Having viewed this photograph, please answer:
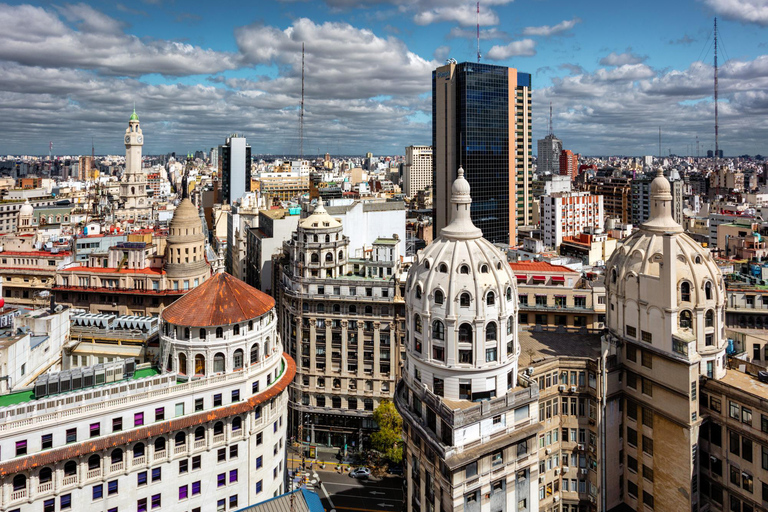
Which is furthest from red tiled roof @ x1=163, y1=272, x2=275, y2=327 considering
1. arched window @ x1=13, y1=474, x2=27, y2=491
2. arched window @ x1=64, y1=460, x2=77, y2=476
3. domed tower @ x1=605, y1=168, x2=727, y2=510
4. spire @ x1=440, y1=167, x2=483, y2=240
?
domed tower @ x1=605, y1=168, x2=727, y2=510

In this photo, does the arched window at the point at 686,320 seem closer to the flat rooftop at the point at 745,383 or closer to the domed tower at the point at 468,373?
the flat rooftop at the point at 745,383

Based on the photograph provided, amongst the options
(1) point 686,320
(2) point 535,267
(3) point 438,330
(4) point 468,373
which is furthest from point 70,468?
(2) point 535,267

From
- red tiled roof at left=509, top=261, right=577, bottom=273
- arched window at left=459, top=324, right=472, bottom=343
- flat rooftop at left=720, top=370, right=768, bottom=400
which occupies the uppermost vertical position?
red tiled roof at left=509, top=261, right=577, bottom=273

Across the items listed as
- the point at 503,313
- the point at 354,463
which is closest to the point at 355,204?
the point at 354,463

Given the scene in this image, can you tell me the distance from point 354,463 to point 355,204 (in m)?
58.9

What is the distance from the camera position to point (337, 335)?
9300 cm

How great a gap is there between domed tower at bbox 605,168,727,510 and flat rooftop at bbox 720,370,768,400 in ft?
3.80

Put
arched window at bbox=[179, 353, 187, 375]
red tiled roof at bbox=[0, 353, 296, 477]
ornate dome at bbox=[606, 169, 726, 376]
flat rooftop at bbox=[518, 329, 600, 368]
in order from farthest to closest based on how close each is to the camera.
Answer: flat rooftop at bbox=[518, 329, 600, 368], arched window at bbox=[179, 353, 187, 375], ornate dome at bbox=[606, 169, 726, 376], red tiled roof at bbox=[0, 353, 296, 477]

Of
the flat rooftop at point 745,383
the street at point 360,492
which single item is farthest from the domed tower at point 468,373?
the street at point 360,492

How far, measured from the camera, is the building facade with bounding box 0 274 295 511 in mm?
49625

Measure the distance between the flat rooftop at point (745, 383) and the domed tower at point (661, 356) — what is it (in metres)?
1.16

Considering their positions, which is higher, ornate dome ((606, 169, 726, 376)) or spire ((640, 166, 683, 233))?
spire ((640, 166, 683, 233))

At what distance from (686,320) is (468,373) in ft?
80.4

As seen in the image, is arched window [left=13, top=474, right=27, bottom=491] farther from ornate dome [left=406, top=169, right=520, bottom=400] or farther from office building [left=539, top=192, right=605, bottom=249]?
office building [left=539, top=192, right=605, bottom=249]
